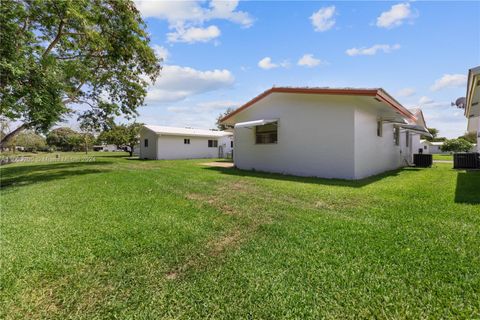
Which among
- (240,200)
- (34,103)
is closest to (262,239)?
(240,200)

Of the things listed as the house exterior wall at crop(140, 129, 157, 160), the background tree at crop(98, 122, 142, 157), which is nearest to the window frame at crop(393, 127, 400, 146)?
the house exterior wall at crop(140, 129, 157, 160)

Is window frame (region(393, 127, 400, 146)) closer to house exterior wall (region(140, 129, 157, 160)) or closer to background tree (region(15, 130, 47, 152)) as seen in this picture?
house exterior wall (region(140, 129, 157, 160))

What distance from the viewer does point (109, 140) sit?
31609 mm

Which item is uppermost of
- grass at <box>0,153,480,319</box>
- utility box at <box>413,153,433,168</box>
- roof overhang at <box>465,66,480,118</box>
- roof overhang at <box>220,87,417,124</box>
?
roof overhang at <box>220,87,417,124</box>

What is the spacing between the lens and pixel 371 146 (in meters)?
11.9

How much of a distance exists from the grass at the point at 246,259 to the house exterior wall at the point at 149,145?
65.2 feet


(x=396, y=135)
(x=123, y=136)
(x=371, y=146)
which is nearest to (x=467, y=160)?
(x=396, y=135)

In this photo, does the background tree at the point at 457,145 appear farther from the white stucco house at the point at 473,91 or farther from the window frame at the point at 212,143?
the window frame at the point at 212,143

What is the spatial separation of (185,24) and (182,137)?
614 inches

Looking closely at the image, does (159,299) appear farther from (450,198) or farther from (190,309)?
(450,198)

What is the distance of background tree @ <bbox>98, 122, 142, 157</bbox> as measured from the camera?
30672mm

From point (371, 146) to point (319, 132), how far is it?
2.98m

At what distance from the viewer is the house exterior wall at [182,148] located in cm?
2561

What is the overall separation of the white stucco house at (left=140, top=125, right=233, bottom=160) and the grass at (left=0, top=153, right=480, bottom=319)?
1949 centimetres
